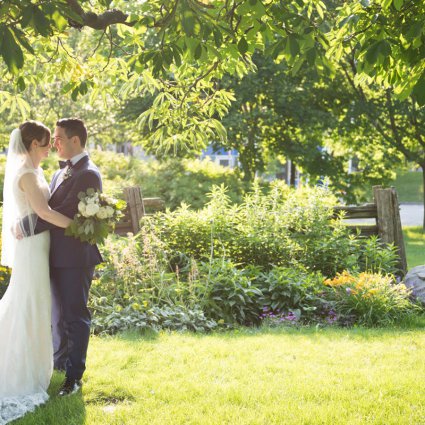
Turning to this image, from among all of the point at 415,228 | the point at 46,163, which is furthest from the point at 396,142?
the point at 46,163

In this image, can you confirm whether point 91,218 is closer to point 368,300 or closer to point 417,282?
point 368,300

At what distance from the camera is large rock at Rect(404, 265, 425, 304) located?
8477 millimetres

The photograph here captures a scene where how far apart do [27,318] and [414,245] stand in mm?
14905

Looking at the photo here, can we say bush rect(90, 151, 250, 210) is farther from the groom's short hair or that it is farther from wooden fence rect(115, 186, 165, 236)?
the groom's short hair

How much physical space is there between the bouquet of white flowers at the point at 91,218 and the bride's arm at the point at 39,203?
9 centimetres

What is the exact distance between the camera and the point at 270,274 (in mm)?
8414

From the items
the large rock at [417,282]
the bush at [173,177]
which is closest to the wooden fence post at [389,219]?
the large rock at [417,282]

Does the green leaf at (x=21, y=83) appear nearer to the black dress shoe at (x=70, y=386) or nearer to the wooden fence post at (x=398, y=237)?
the black dress shoe at (x=70, y=386)

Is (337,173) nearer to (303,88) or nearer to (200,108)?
Answer: (303,88)

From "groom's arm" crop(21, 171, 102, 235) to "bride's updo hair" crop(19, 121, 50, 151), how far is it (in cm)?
45

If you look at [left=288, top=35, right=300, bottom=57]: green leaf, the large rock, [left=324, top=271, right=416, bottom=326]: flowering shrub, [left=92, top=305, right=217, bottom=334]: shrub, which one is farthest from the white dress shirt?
the large rock

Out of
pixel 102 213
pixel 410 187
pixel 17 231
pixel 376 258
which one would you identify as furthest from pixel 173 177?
pixel 410 187

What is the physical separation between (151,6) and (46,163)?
1458 centimetres

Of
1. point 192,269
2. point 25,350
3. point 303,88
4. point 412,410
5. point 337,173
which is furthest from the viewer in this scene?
point 337,173
